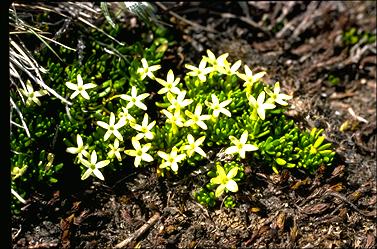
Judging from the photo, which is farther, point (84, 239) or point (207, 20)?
point (207, 20)

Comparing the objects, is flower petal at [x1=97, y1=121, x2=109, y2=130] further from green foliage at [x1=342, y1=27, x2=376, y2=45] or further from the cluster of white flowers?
green foliage at [x1=342, y1=27, x2=376, y2=45]

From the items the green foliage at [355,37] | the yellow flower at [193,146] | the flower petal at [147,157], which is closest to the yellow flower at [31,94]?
the flower petal at [147,157]

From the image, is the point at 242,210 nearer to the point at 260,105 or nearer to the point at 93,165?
the point at 260,105

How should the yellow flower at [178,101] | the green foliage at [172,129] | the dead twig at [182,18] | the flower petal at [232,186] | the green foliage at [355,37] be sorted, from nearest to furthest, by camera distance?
the flower petal at [232,186] < the green foliage at [172,129] < the yellow flower at [178,101] < the dead twig at [182,18] < the green foliage at [355,37]

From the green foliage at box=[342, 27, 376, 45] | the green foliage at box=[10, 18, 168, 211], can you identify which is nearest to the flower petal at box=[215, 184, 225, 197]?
the green foliage at box=[10, 18, 168, 211]

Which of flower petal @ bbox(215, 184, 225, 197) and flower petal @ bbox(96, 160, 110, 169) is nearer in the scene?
Result: flower petal @ bbox(215, 184, 225, 197)

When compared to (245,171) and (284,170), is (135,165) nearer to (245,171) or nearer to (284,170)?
(245,171)

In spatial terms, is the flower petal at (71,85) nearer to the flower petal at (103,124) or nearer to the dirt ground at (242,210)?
the flower petal at (103,124)

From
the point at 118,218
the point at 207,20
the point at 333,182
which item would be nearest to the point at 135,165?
the point at 118,218
